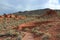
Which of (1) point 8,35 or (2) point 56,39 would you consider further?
(1) point 8,35

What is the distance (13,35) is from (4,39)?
79.5 inches

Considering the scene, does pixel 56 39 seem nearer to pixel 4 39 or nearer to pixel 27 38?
pixel 27 38

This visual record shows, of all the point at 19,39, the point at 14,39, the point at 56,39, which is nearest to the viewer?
the point at 56,39

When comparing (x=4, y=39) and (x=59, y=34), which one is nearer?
(x=59, y=34)

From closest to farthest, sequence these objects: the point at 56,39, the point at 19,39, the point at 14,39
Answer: the point at 56,39, the point at 19,39, the point at 14,39

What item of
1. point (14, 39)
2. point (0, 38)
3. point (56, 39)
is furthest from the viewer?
point (0, 38)

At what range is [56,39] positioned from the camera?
19.1 meters

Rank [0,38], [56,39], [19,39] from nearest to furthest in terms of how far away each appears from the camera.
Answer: [56,39], [19,39], [0,38]

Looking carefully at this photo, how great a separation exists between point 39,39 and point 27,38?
2.17 m

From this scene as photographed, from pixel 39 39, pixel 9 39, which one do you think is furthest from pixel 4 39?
pixel 39 39

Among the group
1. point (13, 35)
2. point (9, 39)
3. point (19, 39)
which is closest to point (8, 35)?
point (13, 35)

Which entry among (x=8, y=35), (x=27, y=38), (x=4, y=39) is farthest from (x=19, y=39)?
(x=8, y=35)

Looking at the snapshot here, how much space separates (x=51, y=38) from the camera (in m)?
19.5

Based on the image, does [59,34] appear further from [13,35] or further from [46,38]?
[13,35]
